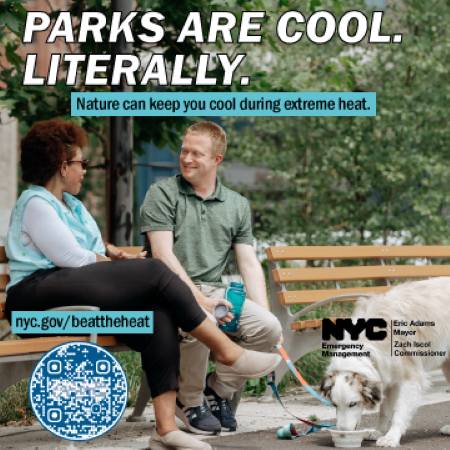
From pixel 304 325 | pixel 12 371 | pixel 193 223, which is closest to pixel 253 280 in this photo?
pixel 193 223

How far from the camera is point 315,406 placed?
517 cm

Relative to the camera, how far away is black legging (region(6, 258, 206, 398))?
362 centimetres

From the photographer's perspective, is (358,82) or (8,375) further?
(358,82)

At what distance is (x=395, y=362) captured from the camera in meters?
4.04

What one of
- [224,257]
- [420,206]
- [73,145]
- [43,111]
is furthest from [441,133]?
→ [73,145]

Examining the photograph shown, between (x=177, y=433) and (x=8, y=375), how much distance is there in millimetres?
902

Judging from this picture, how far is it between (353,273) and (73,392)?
2.79 m

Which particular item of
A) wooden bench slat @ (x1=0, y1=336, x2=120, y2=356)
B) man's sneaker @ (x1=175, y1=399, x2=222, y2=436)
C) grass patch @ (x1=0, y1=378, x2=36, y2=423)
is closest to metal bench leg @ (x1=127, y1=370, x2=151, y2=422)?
man's sneaker @ (x1=175, y1=399, x2=222, y2=436)

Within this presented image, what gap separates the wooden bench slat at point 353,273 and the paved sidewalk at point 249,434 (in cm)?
88

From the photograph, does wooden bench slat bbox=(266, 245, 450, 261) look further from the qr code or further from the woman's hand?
the qr code

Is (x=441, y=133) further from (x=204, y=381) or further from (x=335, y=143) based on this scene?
(x=204, y=381)

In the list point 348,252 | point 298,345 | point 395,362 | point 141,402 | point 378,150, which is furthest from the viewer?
point 378,150

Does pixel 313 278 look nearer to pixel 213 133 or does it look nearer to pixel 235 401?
pixel 235 401

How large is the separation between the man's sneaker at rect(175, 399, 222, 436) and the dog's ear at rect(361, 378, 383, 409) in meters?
0.88
